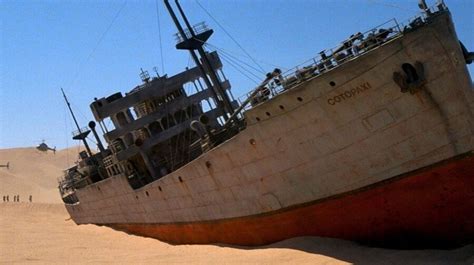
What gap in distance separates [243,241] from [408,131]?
5.85 meters

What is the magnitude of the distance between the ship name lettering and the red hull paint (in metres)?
1.99

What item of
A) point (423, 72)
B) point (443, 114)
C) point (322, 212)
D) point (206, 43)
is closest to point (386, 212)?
point (322, 212)

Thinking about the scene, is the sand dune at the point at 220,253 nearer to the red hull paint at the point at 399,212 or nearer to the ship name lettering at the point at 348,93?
the red hull paint at the point at 399,212

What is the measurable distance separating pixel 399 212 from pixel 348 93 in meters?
2.74

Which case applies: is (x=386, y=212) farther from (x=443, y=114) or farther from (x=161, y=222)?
(x=161, y=222)

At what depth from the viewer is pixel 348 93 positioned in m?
9.80

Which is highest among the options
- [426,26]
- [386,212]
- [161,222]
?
[426,26]

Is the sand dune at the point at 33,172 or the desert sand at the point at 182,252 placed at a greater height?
the sand dune at the point at 33,172

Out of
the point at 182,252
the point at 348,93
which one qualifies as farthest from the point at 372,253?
the point at 182,252

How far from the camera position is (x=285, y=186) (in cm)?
1133

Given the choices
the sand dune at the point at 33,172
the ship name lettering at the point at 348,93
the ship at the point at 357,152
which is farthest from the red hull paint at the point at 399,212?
the sand dune at the point at 33,172

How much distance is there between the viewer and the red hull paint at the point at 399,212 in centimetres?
910

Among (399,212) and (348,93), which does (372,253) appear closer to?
(399,212)

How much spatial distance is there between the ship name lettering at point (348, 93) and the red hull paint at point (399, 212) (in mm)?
1995
